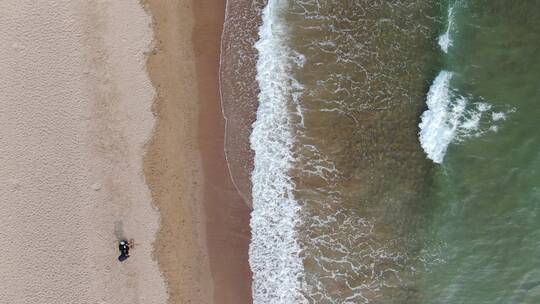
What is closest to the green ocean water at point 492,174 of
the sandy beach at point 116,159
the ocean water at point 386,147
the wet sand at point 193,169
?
the ocean water at point 386,147

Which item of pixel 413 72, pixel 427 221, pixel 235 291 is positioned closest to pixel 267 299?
pixel 235 291

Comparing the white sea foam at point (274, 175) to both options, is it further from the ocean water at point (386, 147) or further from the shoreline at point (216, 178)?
the shoreline at point (216, 178)

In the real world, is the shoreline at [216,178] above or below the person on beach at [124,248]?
above

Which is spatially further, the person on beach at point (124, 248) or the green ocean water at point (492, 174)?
the person on beach at point (124, 248)

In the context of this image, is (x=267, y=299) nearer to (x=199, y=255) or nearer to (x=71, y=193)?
(x=199, y=255)

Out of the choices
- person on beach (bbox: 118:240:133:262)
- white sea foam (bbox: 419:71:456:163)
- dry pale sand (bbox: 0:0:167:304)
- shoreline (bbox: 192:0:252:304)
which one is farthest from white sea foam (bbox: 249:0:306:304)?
white sea foam (bbox: 419:71:456:163)
